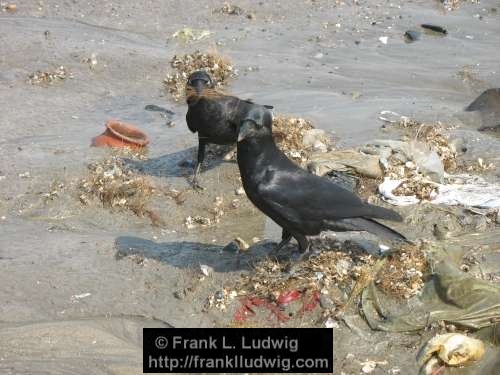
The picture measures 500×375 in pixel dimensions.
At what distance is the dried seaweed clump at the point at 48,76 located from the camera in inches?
389

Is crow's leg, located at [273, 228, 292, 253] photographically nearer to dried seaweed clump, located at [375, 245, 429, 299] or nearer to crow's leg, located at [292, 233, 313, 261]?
crow's leg, located at [292, 233, 313, 261]

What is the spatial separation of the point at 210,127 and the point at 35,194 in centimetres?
A: 178

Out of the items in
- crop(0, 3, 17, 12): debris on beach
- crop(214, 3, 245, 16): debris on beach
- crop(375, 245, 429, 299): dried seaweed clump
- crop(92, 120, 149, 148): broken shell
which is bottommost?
crop(92, 120, 149, 148): broken shell

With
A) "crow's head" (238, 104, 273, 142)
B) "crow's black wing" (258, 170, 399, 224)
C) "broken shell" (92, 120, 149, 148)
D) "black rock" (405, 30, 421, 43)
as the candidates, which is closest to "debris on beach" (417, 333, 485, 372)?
"crow's black wing" (258, 170, 399, 224)

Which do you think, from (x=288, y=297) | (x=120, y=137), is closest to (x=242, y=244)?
(x=288, y=297)

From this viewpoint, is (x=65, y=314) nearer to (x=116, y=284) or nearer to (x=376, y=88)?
(x=116, y=284)

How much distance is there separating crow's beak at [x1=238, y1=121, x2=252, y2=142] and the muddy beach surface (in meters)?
1.07

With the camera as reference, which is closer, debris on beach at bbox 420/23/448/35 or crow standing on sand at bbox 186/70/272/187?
crow standing on sand at bbox 186/70/272/187

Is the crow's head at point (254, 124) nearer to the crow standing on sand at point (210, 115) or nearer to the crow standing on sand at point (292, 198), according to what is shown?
the crow standing on sand at point (292, 198)

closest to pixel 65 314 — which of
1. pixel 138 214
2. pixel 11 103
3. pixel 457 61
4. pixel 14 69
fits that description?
pixel 138 214

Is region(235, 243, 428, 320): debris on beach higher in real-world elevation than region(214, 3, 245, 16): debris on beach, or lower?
lower

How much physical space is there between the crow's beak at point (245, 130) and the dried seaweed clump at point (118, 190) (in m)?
1.90

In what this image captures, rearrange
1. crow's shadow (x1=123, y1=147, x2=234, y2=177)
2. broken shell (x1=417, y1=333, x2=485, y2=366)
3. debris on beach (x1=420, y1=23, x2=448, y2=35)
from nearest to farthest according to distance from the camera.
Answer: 1. broken shell (x1=417, y1=333, x2=485, y2=366)
2. crow's shadow (x1=123, y1=147, x2=234, y2=177)
3. debris on beach (x1=420, y1=23, x2=448, y2=35)

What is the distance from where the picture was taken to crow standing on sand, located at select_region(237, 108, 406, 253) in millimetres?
5047
